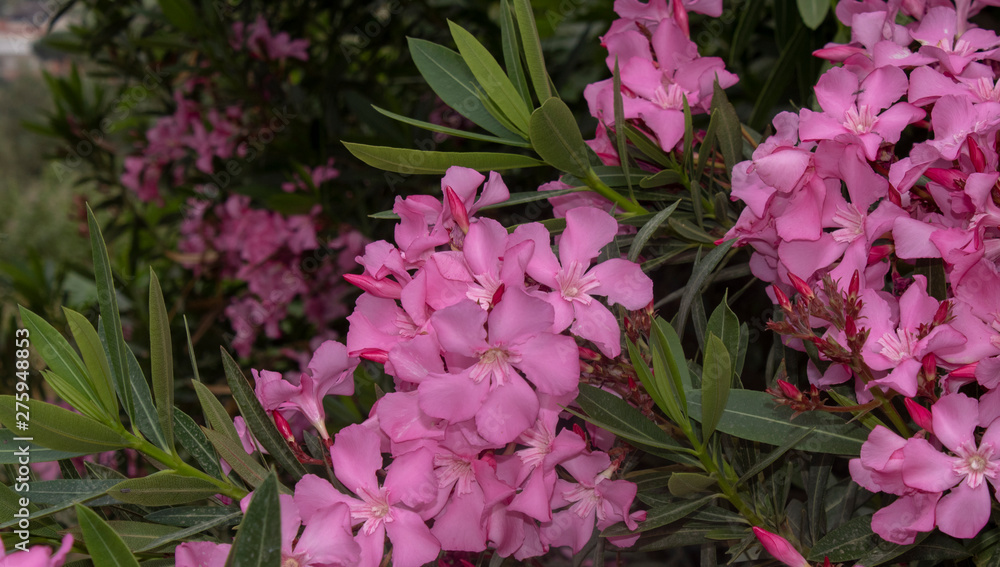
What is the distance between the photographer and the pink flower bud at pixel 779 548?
0.58 metres

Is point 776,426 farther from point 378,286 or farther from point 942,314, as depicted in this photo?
point 378,286

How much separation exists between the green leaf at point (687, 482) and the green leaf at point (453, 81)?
15.8 inches

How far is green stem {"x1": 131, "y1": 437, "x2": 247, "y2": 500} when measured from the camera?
0.65 m

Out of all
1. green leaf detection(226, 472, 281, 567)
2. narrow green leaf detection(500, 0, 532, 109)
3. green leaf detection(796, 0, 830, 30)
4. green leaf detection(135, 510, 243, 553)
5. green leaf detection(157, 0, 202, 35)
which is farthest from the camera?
green leaf detection(157, 0, 202, 35)

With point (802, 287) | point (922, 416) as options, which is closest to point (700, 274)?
point (802, 287)

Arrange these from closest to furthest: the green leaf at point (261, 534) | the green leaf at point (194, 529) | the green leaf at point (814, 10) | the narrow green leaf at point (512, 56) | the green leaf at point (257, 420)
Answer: the green leaf at point (261, 534) < the green leaf at point (194, 529) < the green leaf at point (257, 420) < the narrow green leaf at point (512, 56) < the green leaf at point (814, 10)

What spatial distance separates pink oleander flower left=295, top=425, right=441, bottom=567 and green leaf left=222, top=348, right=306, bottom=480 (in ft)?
0.30

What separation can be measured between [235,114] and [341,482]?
1683 mm

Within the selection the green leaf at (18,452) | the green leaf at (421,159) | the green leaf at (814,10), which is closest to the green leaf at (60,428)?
the green leaf at (18,452)

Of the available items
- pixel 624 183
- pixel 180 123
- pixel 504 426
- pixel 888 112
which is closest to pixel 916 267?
pixel 888 112

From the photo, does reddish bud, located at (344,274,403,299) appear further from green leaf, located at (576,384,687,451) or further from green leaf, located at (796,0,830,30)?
green leaf, located at (796,0,830,30)

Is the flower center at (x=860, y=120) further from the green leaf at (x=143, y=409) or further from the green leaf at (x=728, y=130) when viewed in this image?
the green leaf at (x=143, y=409)

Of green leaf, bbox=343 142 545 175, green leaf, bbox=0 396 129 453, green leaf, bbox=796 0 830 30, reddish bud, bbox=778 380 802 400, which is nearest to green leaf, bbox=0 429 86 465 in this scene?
green leaf, bbox=0 396 129 453

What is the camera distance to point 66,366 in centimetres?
66
